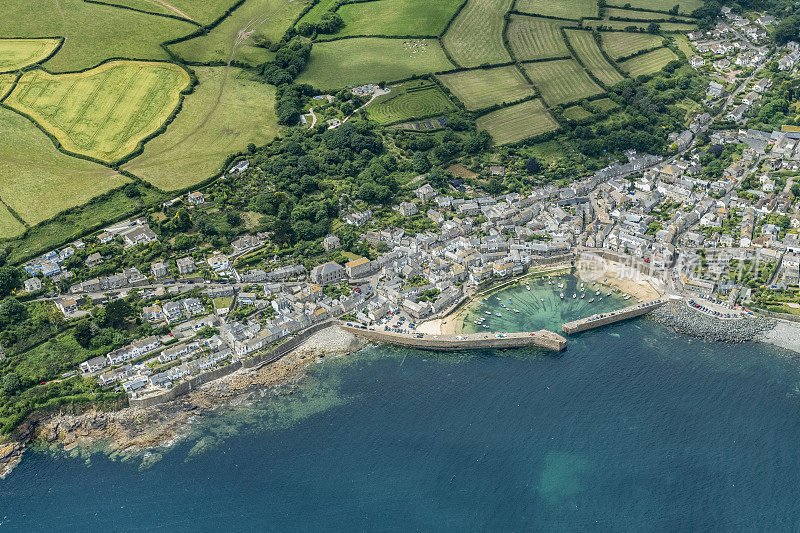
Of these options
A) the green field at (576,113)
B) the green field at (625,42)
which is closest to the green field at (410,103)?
the green field at (576,113)

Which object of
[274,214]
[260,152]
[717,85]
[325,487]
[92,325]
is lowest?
[325,487]

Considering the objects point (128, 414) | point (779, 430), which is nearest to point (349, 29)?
point (128, 414)

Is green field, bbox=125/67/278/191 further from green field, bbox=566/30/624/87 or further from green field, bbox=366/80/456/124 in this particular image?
green field, bbox=566/30/624/87

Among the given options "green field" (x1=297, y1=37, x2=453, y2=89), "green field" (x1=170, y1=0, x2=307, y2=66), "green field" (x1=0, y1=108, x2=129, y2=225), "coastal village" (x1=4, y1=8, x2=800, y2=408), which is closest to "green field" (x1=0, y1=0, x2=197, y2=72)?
"green field" (x1=170, y1=0, x2=307, y2=66)

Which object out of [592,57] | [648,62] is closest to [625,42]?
[648,62]

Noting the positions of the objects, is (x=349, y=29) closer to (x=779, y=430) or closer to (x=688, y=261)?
(x=688, y=261)
